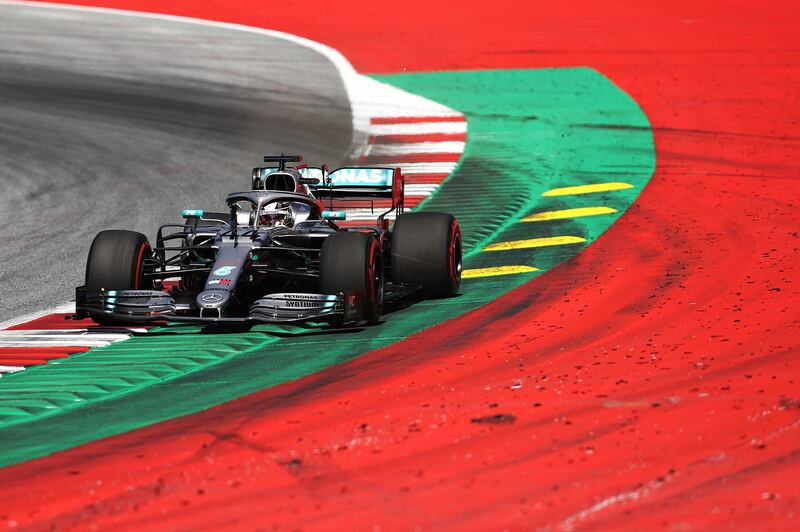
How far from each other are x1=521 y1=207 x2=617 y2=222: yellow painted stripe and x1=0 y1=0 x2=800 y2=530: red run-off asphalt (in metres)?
0.92

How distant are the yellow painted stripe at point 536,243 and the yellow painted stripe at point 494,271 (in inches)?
49.1

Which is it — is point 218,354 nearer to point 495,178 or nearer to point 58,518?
point 58,518

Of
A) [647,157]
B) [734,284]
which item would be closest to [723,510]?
[734,284]

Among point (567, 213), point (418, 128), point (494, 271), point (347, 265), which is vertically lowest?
point (494, 271)

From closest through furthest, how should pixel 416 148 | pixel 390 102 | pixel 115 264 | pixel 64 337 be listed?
1. pixel 64 337
2. pixel 115 264
3. pixel 416 148
4. pixel 390 102

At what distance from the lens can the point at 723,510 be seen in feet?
24.5

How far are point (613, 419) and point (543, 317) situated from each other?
417 cm

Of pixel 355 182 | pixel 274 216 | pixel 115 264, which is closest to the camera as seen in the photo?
pixel 115 264

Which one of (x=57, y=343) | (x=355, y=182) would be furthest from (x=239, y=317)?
(x=355, y=182)

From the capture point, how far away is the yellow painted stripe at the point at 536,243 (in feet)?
58.5

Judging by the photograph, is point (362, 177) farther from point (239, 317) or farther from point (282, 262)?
point (239, 317)

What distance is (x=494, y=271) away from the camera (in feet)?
53.9

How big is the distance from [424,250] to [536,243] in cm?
372

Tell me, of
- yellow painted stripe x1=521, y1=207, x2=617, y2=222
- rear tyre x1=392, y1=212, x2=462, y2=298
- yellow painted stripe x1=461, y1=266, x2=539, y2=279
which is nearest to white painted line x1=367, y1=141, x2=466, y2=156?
yellow painted stripe x1=521, y1=207, x2=617, y2=222
